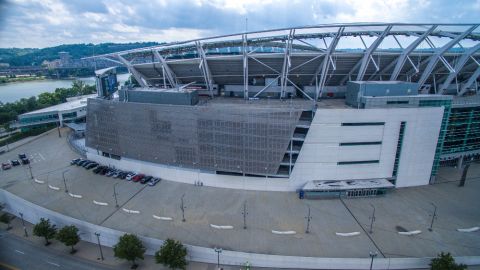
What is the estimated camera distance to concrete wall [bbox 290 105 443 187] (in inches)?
1276

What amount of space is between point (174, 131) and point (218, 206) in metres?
11.7

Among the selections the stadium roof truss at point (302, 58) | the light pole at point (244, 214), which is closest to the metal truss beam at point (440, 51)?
the stadium roof truss at point (302, 58)

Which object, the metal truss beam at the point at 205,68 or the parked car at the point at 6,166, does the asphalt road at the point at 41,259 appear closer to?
the parked car at the point at 6,166

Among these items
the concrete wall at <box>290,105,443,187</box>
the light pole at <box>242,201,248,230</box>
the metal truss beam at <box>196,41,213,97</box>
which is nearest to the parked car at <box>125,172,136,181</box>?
the light pole at <box>242,201,248,230</box>

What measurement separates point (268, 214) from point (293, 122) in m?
10.9

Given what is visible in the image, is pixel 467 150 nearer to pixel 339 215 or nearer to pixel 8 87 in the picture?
pixel 339 215

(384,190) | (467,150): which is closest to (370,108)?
(384,190)

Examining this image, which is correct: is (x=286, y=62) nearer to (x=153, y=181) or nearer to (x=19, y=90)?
(x=153, y=181)

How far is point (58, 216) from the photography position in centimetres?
2755

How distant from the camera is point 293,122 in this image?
3147 cm

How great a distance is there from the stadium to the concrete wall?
0.13m

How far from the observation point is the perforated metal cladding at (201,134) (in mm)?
32188

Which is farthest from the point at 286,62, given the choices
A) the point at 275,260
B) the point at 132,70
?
the point at 275,260

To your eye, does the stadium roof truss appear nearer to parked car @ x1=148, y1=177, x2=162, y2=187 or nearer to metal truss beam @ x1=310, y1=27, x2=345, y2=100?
metal truss beam @ x1=310, y1=27, x2=345, y2=100
